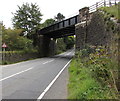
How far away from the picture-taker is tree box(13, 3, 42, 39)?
42.0 metres

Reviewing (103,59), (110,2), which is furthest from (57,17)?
(103,59)

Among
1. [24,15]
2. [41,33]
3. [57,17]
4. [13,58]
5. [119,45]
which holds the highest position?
[57,17]

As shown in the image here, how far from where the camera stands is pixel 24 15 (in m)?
43.0

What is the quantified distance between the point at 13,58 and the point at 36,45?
16953 mm

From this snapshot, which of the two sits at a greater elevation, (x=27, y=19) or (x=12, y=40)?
(x=27, y=19)

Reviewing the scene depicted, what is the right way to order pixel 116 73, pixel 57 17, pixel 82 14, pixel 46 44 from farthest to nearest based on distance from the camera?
pixel 57 17, pixel 46 44, pixel 82 14, pixel 116 73

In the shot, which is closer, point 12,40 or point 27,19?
point 12,40

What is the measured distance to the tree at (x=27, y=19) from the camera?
1653 inches

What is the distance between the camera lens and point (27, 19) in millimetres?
42969

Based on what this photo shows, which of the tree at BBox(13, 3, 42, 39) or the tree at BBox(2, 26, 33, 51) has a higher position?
the tree at BBox(13, 3, 42, 39)

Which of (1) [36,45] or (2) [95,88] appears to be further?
(1) [36,45]

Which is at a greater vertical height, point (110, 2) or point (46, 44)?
point (110, 2)

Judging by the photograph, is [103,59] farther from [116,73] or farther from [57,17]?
[57,17]

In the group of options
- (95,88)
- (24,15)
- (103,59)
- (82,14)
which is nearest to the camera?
(95,88)
